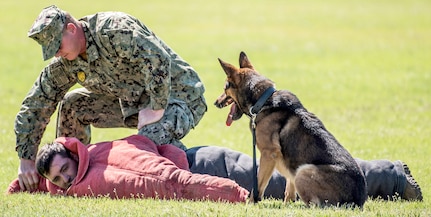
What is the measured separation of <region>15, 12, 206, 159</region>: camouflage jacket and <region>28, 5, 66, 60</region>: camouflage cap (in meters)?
0.50

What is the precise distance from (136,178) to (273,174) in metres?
1.57

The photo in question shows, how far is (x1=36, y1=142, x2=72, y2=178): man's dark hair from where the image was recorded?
8672mm

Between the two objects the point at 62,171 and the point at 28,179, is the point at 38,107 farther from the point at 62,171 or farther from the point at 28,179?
the point at 62,171

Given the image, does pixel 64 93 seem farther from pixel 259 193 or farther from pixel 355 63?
pixel 355 63

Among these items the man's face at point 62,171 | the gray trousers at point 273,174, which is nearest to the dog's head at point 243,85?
the gray trousers at point 273,174

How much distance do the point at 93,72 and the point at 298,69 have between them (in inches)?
514

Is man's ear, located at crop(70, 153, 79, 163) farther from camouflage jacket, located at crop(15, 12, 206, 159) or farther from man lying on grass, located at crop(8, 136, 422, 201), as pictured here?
camouflage jacket, located at crop(15, 12, 206, 159)

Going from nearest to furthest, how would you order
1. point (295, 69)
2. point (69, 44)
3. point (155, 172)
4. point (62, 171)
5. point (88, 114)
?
point (155, 172)
point (62, 171)
point (69, 44)
point (88, 114)
point (295, 69)

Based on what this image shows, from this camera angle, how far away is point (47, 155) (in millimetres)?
8695

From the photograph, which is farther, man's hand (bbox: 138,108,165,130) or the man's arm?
the man's arm

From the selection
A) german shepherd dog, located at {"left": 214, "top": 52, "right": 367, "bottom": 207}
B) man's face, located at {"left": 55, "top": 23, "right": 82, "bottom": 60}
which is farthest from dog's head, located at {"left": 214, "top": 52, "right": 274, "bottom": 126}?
man's face, located at {"left": 55, "top": 23, "right": 82, "bottom": 60}

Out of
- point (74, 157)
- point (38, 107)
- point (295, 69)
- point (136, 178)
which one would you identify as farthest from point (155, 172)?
point (295, 69)

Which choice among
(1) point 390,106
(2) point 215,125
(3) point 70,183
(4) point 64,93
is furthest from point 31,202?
(1) point 390,106

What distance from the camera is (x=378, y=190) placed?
9.17m
